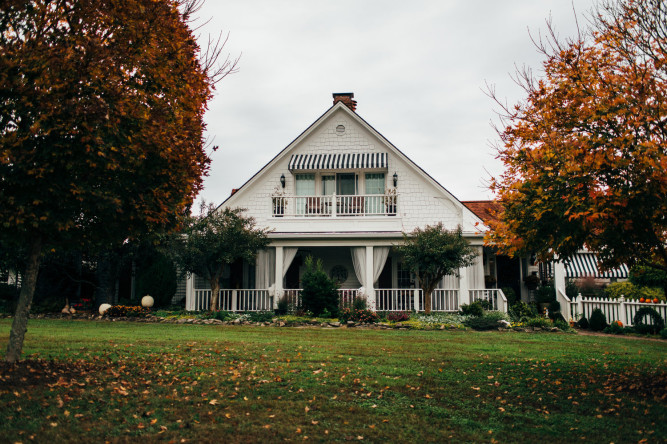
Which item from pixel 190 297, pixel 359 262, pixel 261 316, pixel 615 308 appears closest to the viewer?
pixel 615 308

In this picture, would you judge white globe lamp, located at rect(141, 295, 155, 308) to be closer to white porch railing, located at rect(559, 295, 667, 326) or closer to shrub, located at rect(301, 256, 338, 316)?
shrub, located at rect(301, 256, 338, 316)

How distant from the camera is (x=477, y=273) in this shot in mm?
20484

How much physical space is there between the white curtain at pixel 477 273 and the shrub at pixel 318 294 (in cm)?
536

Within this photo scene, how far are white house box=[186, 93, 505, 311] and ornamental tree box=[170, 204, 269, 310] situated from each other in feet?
3.74

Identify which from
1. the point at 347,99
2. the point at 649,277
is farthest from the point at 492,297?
the point at 347,99

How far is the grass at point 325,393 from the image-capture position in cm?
562

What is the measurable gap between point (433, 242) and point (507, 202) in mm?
9925

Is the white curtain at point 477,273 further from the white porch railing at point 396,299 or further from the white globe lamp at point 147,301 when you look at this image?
the white globe lamp at point 147,301

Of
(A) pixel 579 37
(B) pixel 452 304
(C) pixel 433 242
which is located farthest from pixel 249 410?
(B) pixel 452 304

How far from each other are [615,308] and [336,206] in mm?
10259

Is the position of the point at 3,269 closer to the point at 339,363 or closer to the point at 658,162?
the point at 339,363

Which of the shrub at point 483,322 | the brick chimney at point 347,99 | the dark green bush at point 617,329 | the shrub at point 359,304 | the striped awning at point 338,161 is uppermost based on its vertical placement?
the brick chimney at point 347,99

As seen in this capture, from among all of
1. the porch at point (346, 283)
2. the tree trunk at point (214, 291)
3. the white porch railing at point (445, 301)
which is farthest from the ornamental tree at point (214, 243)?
the white porch railing at point (445, 301)

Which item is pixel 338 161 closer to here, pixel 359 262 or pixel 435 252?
pixel 359 262
